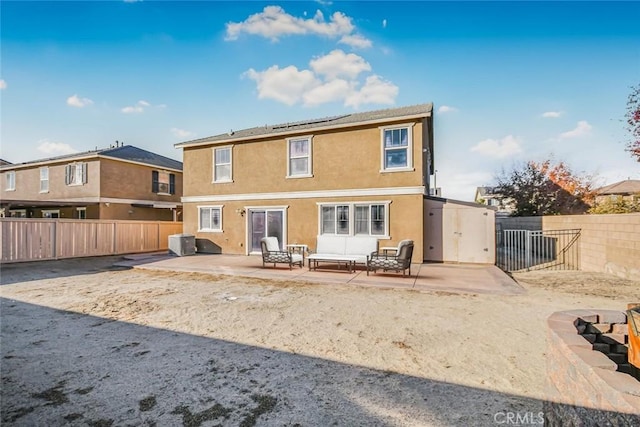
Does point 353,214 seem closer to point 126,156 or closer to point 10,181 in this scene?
point 126,156

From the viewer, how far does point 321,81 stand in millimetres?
18031

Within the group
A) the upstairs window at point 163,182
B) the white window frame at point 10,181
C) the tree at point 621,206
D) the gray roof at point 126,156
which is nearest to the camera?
the tree at point 621,206

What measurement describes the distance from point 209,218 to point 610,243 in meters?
16.5

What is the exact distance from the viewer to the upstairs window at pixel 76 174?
777 inches

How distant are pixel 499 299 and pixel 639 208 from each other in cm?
998

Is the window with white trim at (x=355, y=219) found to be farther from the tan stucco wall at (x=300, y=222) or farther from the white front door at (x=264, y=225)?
the white front door at (x=264, y=225)

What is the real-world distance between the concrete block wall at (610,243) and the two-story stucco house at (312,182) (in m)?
5.67

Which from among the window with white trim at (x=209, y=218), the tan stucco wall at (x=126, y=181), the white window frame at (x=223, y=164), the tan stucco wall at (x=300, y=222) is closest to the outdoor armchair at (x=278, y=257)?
the tan stucco wall at (x=300, y=222)

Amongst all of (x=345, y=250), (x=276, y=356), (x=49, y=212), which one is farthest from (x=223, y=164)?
(x=49, y=212)

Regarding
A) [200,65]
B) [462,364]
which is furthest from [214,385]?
[200,65]

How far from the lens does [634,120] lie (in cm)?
1188

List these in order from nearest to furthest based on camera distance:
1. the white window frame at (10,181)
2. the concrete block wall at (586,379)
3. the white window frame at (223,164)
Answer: the concrete block wall at (586,379), the white window frame at (223,164), the white window frame at (10,181)

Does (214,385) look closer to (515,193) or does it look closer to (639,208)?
(639,208)

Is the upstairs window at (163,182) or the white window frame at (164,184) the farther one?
the white window frame at (164,184)
